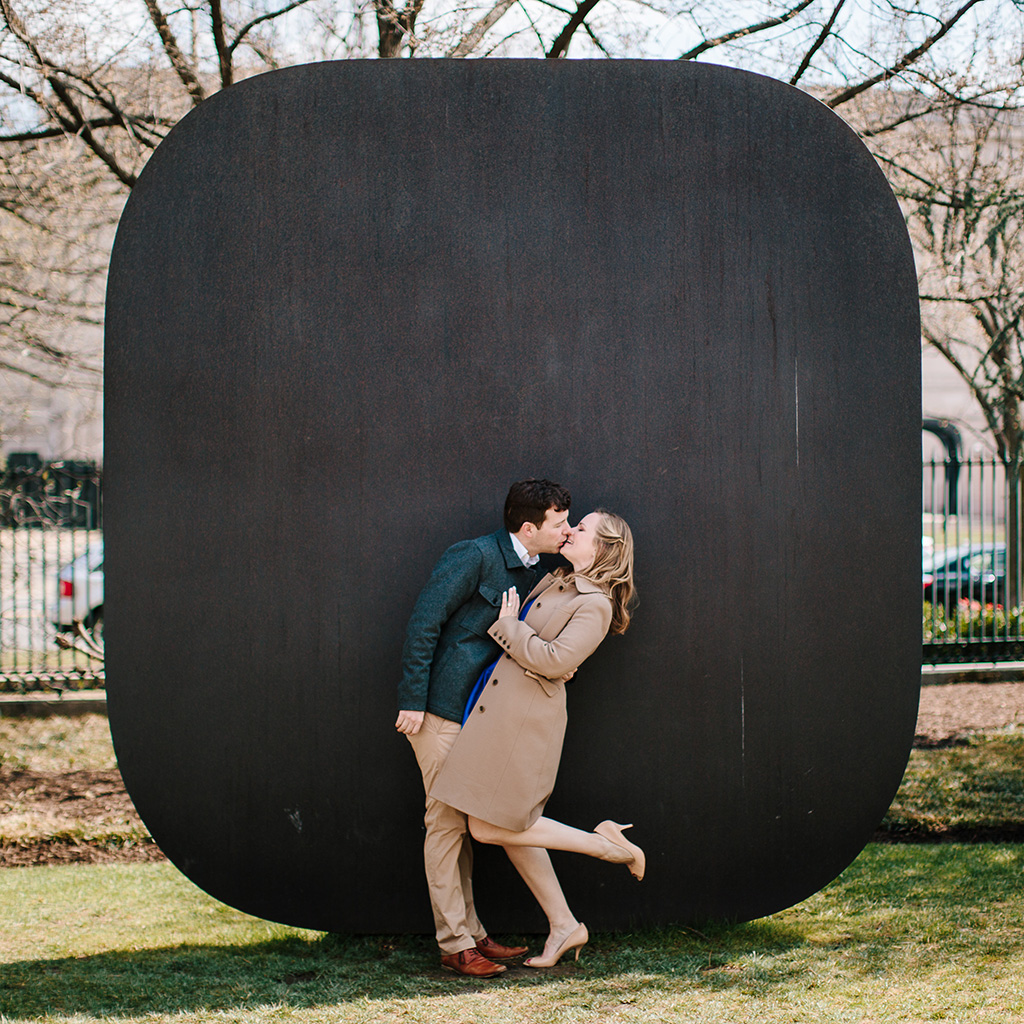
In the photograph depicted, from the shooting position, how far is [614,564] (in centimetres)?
380

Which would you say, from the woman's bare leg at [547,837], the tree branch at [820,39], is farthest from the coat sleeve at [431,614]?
the tree branch at [820,39]

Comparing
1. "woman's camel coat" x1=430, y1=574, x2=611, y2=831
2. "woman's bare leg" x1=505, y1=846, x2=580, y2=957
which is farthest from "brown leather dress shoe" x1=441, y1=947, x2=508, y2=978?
"woman's camel coat" x1=430, y1=574, x2=611, y2=831

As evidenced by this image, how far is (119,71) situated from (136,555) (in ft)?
14.2

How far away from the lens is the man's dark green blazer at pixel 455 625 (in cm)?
377

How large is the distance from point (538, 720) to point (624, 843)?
698 millimetres

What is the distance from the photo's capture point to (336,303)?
13.9 ft

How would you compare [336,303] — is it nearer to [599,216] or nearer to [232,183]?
[232,183]

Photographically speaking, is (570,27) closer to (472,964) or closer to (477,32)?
(477,32)

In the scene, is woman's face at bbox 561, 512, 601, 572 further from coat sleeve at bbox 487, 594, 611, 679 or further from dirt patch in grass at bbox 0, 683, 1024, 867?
dirt patch in grass at bbox 0, 683, 1024, 867

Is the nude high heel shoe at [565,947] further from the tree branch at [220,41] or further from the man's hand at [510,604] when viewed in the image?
the tree branch at [220,41]

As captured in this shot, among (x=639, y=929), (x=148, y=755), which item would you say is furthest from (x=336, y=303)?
(x=639, y=929)

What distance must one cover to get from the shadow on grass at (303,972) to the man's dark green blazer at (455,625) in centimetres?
103

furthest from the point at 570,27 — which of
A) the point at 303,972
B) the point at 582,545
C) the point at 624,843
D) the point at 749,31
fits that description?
the point at 303,972

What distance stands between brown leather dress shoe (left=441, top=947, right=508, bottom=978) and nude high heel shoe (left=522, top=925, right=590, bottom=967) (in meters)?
0.12
